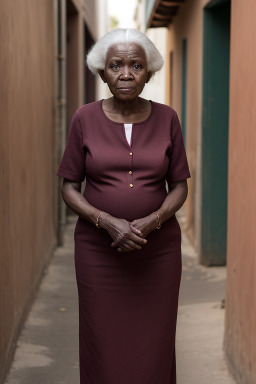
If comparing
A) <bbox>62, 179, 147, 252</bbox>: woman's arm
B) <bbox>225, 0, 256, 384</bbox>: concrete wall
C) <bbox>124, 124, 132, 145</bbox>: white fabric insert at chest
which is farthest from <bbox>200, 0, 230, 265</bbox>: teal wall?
<bbox>62, 179, 147, 252</bbox>: woman's arm

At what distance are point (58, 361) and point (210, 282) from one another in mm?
2637

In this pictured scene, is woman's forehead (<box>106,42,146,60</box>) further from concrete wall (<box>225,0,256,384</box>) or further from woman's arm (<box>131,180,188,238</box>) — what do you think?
concrete wall (<box>225,0,256,384</box>)

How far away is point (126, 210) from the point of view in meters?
3.33

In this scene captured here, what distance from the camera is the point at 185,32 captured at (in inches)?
408

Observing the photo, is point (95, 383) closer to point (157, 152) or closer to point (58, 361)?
point (157, 152)

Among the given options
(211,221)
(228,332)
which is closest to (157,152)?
(228,332)

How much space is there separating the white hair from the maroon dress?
20 cm

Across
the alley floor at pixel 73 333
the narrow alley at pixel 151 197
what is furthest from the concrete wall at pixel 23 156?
the alley floor at pixel 73 333

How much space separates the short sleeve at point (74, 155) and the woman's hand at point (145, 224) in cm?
41

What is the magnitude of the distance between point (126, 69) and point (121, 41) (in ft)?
0.45

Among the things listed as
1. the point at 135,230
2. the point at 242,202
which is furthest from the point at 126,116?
the point at 242,202

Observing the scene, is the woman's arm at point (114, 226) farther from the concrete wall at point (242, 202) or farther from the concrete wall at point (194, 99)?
the concrete wall at point (194, 99)

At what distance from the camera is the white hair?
11.0ft

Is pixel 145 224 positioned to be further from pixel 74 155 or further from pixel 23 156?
pixel 23 156
